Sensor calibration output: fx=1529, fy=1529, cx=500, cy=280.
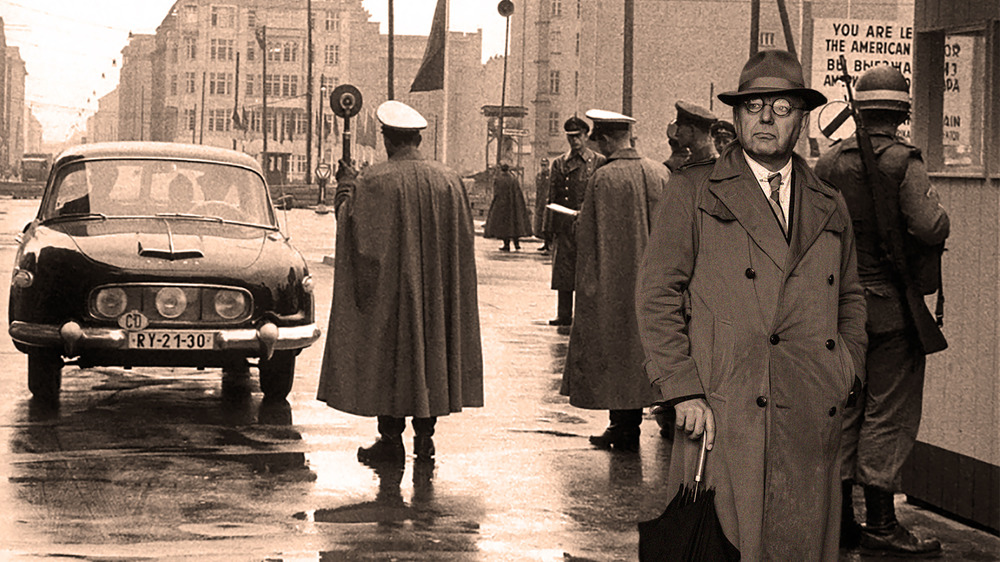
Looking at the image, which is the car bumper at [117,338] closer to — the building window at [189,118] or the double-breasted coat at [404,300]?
the double-breasted coat at [404,300]

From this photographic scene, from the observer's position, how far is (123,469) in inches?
311

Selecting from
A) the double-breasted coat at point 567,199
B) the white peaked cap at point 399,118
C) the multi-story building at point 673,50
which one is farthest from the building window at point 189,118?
the white peaked cap at point 399,118

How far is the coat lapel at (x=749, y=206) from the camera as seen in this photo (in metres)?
4.09

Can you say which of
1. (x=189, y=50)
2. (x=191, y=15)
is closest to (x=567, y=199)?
(x=189, y=50)

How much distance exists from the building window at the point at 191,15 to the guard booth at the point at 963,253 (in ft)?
453

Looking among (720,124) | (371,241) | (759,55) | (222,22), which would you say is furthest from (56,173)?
(222,22)

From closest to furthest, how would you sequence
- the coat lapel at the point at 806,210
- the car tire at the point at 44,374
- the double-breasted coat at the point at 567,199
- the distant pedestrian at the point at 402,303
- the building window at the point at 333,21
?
the coat lapel at the point at 806,210
the distant pedestrian at the point at 402,303
the car tire at the point at 44,374
the double-breasted coat at the point at 567,199
the building window at the point at 333,21

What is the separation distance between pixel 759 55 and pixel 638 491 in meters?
3.78

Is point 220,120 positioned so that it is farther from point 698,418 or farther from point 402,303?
point 698,418

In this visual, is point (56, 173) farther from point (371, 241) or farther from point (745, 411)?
point (745, 411)

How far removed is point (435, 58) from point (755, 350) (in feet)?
83.3

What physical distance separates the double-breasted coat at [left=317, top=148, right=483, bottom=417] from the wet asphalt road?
406 mm

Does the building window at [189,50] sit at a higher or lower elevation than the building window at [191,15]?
lower

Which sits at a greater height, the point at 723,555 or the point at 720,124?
the point at 720,124
